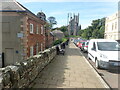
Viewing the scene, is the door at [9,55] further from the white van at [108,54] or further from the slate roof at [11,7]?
the white van at [108,54]

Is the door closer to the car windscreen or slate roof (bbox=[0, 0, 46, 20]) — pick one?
slate roof (bbox=[0, 0, 46, 20])

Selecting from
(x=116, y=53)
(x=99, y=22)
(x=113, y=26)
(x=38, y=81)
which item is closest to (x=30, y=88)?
(x=38, y=81)

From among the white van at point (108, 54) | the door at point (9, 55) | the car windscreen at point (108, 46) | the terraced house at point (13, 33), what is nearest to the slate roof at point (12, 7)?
the terraced house at point (13, 33)

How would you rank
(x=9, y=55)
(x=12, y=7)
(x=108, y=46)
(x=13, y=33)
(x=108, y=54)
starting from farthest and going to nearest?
(x=9, y=55) < (x=12, y=7) < (x=13, y=33) < (x=108, y=46) < (x=108, y=54)

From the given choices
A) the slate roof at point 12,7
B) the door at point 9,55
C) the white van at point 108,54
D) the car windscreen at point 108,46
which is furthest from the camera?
the door at point 9,55

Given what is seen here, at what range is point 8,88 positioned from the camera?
10.3ft

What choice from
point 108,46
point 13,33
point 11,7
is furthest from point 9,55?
point 108,46

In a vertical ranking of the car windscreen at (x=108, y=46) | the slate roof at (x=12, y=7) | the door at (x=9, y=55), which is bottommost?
the door at (x=9, y=55)

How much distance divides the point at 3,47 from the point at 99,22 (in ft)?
279

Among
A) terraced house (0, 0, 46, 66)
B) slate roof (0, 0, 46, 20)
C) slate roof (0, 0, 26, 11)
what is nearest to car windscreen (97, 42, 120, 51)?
terraced house (0, 0, 46, 66)

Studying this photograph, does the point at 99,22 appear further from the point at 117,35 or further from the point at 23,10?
the point at 23,10

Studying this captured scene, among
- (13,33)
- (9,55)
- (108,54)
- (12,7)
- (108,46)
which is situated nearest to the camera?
(108,54)

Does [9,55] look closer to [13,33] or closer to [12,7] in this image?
[13,33]

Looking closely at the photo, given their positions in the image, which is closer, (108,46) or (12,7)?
(108,46)
